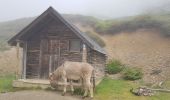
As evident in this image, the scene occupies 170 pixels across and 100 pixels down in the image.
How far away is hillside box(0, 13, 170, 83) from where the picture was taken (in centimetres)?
4856

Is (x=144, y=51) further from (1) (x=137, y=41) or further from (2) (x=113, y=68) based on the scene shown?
(2) (x=113, y=68)

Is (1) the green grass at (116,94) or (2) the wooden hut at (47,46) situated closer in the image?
(1) the green grass at (116,94)

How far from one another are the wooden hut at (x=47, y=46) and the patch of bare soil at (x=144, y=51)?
37.1 feet

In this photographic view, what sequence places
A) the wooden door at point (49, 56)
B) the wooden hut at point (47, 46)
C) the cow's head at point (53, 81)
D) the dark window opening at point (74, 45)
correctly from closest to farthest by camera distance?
the cow's head at point (53, 81)
the wooden hut at point (47, 46)
the dark window opening at point (74, 45)
the wooden door at point (49, 56)

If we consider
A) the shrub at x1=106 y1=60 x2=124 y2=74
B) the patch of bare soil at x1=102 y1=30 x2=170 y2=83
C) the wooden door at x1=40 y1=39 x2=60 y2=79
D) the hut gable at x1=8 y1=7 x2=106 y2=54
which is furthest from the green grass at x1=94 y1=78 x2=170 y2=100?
the shrub at x1=106 y1=60 x2=124 y2=74

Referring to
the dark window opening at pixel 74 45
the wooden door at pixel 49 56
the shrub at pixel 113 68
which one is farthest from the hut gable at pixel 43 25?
the shrub at pixel 113 68

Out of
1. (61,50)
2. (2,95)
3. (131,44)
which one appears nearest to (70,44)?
(61,50)

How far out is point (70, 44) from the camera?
3114 centimetres

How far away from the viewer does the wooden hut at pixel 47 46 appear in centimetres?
3072

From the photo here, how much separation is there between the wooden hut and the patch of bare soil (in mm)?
11316

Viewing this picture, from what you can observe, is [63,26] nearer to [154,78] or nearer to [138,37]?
[154,78]

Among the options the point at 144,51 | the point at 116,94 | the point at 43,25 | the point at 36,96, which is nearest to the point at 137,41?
the point at 144,51

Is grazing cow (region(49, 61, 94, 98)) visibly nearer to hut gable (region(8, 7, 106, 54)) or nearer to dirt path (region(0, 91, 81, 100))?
dirt path (region(0, 91, 81, 100))

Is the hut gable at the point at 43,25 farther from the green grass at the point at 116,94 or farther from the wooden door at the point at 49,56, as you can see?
the green grass at the point at 116,94
